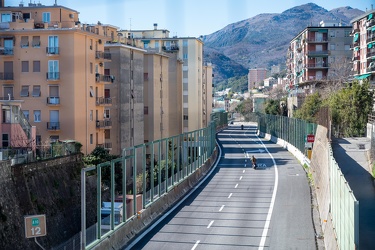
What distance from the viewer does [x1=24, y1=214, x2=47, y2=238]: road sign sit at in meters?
11.2

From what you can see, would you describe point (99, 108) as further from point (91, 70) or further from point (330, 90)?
point (330, 90)

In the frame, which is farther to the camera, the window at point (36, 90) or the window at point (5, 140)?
the window at point (36, 90)

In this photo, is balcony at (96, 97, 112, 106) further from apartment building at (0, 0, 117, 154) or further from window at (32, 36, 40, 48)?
window at (32, 36, 40, 48)

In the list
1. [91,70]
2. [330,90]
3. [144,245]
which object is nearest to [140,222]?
[144,245]

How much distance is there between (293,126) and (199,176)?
16.0 meters

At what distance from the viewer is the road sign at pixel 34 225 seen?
11172 millimetres

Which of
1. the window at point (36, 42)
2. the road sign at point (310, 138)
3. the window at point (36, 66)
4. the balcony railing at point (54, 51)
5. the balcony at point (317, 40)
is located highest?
the balcony at point (317, 40)

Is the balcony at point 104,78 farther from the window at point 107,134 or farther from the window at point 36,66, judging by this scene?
the window at point 36,66

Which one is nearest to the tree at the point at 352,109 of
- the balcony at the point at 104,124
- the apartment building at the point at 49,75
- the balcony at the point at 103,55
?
the balcony at the point at 104,124

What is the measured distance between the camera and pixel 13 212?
Answer: 700 inches

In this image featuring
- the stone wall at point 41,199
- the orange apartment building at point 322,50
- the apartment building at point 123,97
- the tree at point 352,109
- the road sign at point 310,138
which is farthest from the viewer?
the orange apartment building at point 322,50

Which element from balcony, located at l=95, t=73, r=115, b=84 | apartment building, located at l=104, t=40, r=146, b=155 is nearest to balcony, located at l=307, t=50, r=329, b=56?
apartment building, located at l=104, t=40, r=146, b=155

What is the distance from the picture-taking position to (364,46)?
55.1 metres

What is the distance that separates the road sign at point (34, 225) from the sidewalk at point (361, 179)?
24.5ft
